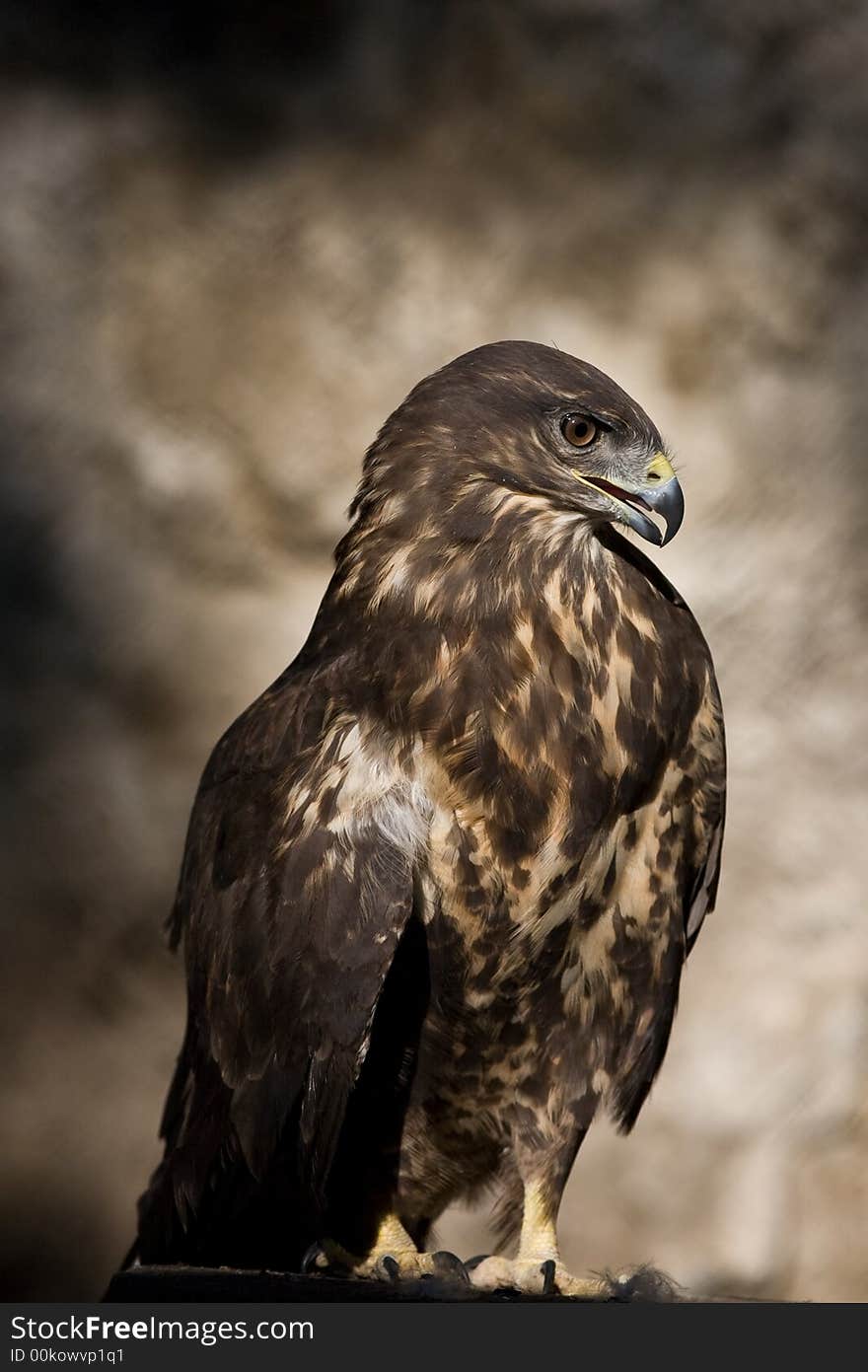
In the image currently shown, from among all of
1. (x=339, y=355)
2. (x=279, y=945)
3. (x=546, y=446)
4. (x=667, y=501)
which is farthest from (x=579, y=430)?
(x=339, y=355)

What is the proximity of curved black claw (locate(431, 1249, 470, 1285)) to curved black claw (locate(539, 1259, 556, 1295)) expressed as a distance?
0.39 ft

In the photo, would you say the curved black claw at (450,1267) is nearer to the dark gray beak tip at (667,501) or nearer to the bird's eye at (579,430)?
the dark gray beak tip at (667,501)

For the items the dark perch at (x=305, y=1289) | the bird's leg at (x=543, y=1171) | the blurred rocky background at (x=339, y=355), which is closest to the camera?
the dark perch at (x=305, y=1289)

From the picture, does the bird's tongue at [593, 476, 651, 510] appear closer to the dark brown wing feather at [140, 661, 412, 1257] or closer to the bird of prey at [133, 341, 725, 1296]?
the bird of prey at [133, 341, 725, 1296]

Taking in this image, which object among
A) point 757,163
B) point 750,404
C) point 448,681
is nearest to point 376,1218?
point 448,681

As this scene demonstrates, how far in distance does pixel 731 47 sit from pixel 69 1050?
3.28 meters

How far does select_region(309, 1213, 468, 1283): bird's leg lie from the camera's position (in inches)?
96.6

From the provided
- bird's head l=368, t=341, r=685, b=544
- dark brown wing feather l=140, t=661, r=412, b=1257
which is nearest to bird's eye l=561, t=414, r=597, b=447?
bird's head l=368, t=341, r=685, b=544

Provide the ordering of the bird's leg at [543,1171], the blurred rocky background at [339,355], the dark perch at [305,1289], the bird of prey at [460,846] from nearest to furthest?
the dark perch at [305,1289] → the bird of prey at [460,846] → the bird's leg at [543,1171] → the blurred rocky background at [339,355]

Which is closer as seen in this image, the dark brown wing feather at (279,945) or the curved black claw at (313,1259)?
the dark brown wing feather at (279,945)

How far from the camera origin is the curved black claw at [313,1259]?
2.54 m

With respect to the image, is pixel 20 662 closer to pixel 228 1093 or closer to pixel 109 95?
pixel 109 95

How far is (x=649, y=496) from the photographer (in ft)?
7.88

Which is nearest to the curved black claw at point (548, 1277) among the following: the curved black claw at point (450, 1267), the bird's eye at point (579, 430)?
the curved black claw at point (450, 1267)
